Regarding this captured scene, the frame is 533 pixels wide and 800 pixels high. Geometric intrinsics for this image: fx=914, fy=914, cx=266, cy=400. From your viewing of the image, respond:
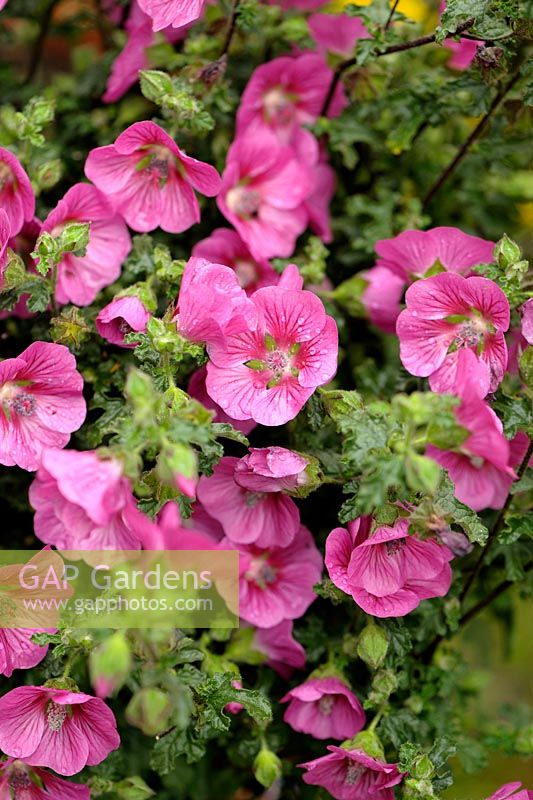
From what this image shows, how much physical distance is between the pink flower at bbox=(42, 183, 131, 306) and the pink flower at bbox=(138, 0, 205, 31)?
0.65 ft

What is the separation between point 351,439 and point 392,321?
391mm

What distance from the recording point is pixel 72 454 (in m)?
0.78

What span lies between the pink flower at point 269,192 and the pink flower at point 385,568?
0.42m

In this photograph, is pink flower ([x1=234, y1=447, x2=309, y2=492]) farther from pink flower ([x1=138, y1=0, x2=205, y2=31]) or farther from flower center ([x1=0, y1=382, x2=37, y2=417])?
pink flower ([x1=138, y1=0, x2=205, y2=31])

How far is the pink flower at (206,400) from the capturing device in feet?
3.20

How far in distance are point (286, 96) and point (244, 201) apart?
0.18 metres

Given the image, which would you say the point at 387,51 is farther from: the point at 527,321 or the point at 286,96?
the point at 527,321

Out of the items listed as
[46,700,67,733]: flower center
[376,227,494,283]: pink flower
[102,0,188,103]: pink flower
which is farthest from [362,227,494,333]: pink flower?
[46,700,67,733]: flower center

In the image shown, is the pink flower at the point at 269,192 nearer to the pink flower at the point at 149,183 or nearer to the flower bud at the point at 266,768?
the pink flower at the point at 149,183

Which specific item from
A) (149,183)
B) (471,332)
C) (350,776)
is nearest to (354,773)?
(350,776)

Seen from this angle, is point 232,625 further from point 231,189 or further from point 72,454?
point 231,189

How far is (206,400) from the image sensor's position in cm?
98

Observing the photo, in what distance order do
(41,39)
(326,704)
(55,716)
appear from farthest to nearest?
(41,39)
(326,704)
(55,716)

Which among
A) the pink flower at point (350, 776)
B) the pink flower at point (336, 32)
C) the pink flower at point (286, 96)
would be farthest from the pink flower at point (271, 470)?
the pink flower at point (336, 32)
